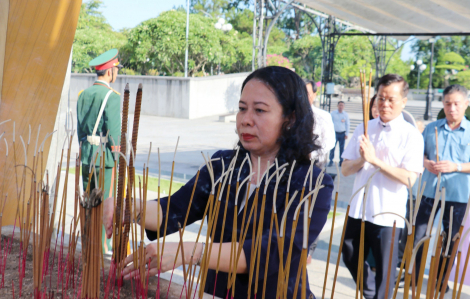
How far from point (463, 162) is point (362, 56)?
2870 centimetres

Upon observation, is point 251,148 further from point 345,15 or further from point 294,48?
point 294,48

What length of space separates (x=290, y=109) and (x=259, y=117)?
102mm

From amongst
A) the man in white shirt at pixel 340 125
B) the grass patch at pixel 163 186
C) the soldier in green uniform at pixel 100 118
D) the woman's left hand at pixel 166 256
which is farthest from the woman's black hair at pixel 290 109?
the man in white shirt at pixel 340 125

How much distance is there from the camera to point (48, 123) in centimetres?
162

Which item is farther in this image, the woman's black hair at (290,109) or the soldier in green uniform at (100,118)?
the soldier in green uniform at (100,118)

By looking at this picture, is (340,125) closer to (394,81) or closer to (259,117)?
(394,81)

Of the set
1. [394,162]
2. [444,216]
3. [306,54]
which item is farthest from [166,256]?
[306,54]

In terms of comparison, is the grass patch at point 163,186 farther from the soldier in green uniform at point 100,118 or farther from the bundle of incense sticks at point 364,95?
the bundle of incense sticks at point 364,95

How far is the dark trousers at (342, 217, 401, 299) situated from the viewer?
200cm

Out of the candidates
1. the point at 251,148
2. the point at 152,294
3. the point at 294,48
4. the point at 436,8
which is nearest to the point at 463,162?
the point at 436,8

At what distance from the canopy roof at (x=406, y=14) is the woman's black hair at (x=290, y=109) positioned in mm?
2483

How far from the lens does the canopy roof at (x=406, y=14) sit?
11.1ft

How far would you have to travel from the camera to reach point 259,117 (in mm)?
1056

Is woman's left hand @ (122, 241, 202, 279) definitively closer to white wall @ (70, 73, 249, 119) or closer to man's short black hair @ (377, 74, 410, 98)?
man's short black hair @ (377, 74, 410, 98)
